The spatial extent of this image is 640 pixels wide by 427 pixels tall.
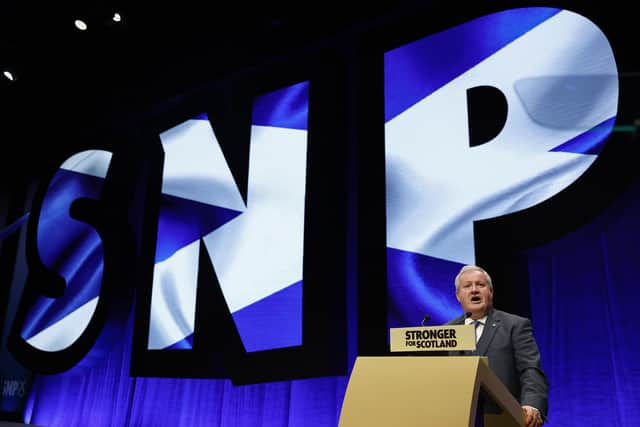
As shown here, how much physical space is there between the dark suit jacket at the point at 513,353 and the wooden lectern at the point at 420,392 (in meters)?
0.38

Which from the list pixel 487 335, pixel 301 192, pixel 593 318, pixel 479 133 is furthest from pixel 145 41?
pixel 487 335

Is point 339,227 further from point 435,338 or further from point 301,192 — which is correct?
point 435,338

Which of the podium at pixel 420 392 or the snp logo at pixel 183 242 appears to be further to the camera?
the snp logo at pixel 183 242

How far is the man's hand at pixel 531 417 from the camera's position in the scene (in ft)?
5.33

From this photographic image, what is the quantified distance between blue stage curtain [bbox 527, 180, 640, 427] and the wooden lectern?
72.9 inches

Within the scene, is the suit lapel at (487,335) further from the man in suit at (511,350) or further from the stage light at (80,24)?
the stage light at (80,24)

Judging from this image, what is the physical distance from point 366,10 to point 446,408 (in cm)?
379

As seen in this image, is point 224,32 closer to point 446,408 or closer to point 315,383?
point 315,383

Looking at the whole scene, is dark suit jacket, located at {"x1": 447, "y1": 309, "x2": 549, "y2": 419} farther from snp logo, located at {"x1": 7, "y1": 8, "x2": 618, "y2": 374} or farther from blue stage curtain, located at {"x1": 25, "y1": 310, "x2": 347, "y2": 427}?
blue stage curtain, located at {"x1": 25, "y1": 310, "x2": 347, "y2": 427}

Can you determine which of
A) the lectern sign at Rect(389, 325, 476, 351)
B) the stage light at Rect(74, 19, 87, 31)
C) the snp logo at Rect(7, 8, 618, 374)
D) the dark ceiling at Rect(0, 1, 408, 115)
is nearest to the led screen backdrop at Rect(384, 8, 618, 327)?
the snp logo at Rect(7, 8, 618, 374)

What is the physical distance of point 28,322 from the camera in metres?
6.01

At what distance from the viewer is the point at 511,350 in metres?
1.85

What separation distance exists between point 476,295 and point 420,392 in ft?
2.57

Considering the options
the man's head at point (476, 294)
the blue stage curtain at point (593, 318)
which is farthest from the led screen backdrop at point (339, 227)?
the man's head at point (476, 294)
